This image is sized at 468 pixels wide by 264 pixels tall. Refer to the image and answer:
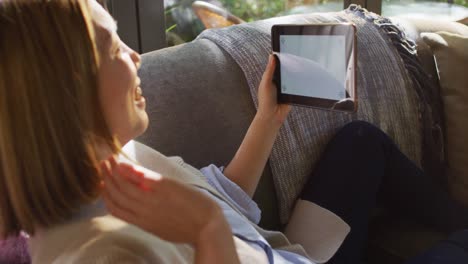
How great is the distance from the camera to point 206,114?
48.7 inches

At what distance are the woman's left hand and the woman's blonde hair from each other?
0.52 metres

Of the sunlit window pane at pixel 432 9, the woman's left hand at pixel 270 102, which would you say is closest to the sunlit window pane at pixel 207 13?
the woman's left hand at pixel 270 102

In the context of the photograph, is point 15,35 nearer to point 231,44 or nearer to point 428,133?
point 231,44

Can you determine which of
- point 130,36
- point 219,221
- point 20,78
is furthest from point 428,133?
point 20,78

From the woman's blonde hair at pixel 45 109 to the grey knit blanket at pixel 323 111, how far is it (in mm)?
617

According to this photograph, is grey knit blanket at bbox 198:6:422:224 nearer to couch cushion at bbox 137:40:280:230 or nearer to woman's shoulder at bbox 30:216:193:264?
couch cushion at bbox 137:40:280:230

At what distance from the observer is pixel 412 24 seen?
180 cm

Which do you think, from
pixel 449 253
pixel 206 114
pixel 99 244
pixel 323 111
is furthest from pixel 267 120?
pixel 99 244

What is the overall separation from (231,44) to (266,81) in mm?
188

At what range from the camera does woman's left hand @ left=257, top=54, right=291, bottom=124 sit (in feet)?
3.90

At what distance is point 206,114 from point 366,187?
42cm

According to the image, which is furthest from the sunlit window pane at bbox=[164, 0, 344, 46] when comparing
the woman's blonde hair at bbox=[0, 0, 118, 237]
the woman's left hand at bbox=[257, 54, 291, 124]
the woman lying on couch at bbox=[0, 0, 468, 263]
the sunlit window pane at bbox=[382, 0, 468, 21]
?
the woman's blonde hair at bbox=[0, 0, 118, 237]

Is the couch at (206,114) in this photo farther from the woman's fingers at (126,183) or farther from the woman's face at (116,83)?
the woman's fingers at (126,183)

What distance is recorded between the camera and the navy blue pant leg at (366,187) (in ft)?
4.32
